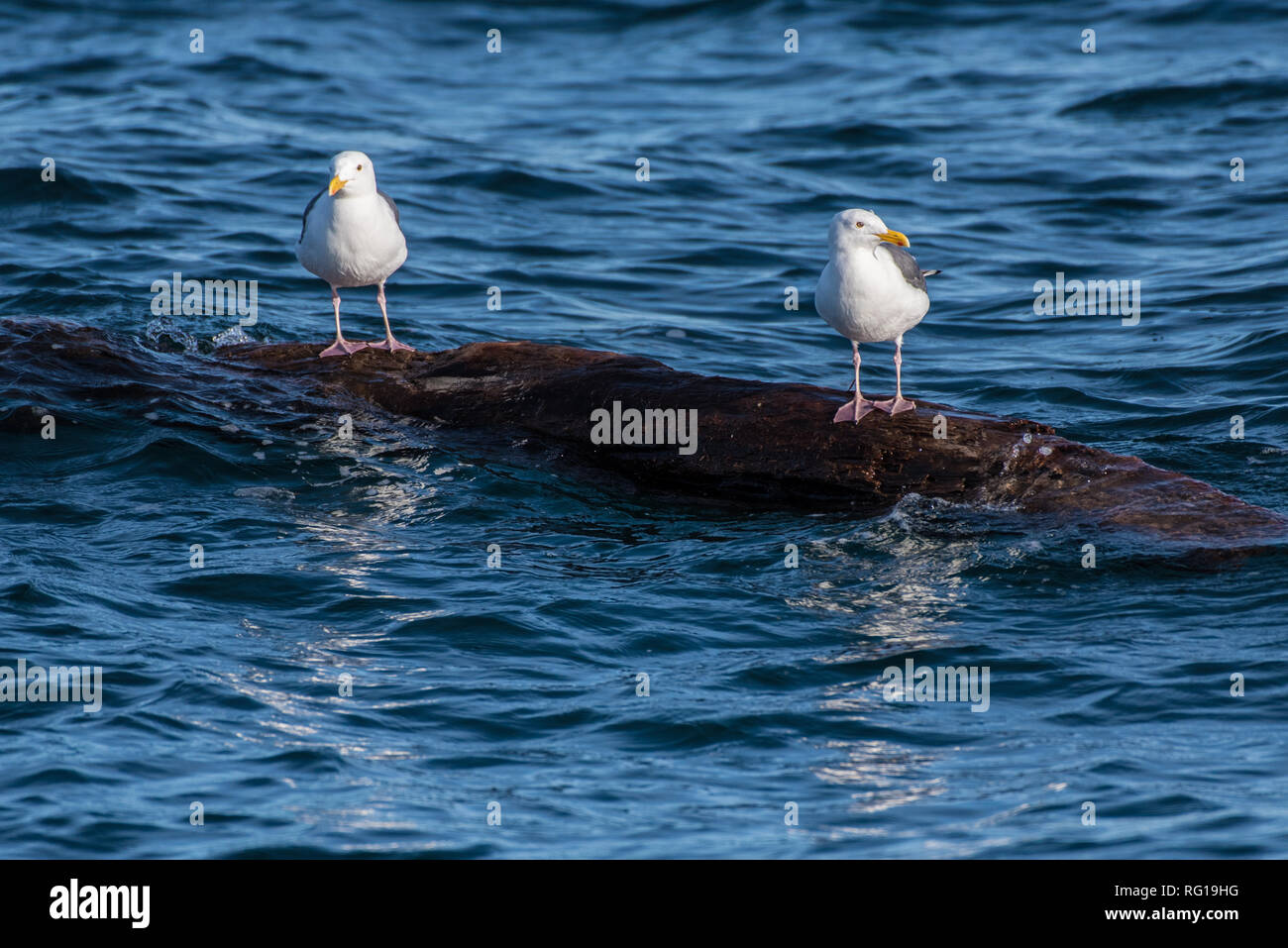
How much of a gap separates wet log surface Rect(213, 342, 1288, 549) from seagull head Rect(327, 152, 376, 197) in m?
1.53

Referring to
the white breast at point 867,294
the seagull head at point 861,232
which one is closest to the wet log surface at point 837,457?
the white breast at point 867,294

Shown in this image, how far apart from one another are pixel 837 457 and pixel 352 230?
341 centimetres

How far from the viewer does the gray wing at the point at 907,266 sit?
28.2 ft

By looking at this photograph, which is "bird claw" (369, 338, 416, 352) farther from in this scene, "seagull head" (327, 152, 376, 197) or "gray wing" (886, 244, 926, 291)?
"gray wing" (886, 244, 926, 291)

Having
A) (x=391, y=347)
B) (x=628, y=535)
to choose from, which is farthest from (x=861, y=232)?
(x=391, y=347)

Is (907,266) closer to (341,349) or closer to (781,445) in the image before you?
(781,445)

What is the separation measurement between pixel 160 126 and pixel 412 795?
15876 mm

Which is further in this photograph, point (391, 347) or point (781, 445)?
point (391, 347)

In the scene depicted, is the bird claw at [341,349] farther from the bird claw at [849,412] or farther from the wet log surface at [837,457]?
the bird claw at [849,412]

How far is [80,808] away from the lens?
5926 millimetres

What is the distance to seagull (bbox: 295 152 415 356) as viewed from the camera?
379 inches

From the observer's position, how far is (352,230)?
9.66 metres
